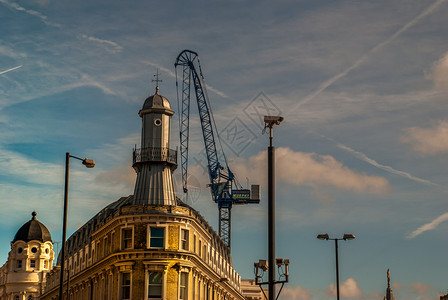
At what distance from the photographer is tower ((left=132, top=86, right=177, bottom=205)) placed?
71938mm

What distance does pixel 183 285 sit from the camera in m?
66.8

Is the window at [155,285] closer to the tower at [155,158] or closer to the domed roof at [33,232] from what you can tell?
the tower at [155,158]

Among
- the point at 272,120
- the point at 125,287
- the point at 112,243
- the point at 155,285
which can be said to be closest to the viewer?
the point at 272,120

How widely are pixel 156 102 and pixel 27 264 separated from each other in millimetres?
74246

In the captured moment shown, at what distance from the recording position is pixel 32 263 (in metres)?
138

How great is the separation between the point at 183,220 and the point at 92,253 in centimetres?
1356

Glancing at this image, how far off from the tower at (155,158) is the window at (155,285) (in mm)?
8615

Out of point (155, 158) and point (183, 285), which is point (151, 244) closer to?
point (183, 285)

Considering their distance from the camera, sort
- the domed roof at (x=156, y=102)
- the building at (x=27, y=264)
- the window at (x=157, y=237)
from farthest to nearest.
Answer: the building at (x=27, y=264), the domed roof at (x=156, y=102), the window at (x=157, y=237)

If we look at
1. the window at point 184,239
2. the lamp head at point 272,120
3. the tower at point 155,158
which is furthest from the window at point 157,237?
the lamp head at point 272,120

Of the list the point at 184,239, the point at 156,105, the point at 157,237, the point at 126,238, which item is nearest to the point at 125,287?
the point at 126,238

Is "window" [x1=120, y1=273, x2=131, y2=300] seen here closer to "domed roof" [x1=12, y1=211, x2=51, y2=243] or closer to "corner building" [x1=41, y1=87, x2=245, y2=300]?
"corner building" [x1=41, y1=87, x2=245, y2=300]

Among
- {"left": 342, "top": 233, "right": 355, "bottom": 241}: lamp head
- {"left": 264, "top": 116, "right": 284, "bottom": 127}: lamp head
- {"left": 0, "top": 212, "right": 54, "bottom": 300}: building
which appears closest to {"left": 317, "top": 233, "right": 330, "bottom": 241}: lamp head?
{"left": 342, "top": 233, "right": 355, "bottom": 241}: lamp head

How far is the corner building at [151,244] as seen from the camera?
64.9m
